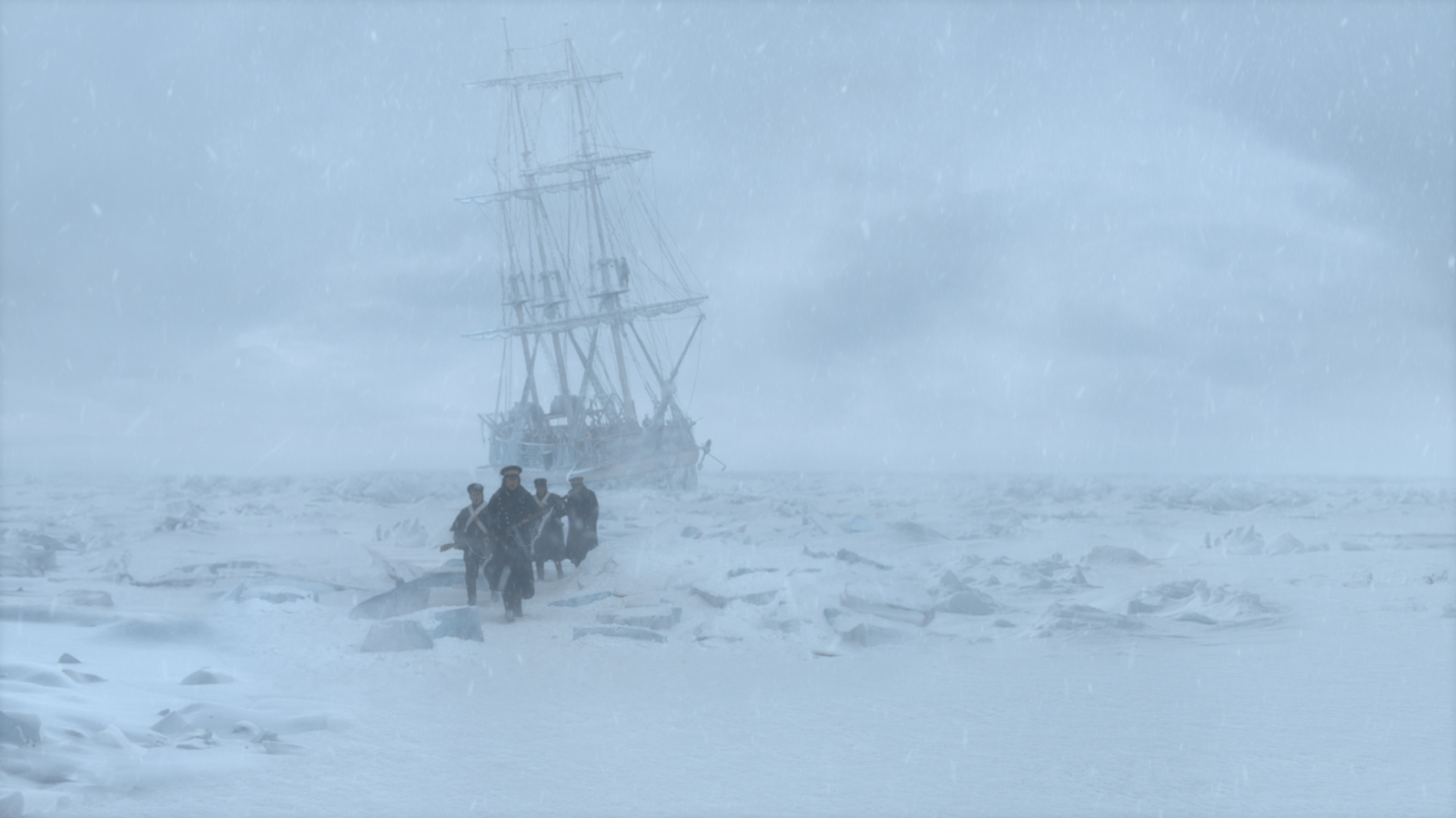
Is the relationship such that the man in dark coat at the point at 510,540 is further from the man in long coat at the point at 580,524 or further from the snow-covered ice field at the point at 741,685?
the man in long coat at the point at 580,524

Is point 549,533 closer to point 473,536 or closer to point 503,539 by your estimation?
point 473,536

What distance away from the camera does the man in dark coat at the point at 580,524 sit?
1375 cm

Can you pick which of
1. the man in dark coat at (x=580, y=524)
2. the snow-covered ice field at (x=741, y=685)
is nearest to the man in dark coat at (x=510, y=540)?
the snow-covered ice field at (x=741, y=685)

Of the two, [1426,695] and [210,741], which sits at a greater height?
[210,741]

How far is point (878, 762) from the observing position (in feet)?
17.5

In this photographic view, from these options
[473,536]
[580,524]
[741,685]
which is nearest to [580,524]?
[580,524]

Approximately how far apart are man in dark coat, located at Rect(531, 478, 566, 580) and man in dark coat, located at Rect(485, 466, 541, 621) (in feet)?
5.26

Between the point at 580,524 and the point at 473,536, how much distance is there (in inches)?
Answer: 109

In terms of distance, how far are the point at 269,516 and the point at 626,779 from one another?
1049 inches

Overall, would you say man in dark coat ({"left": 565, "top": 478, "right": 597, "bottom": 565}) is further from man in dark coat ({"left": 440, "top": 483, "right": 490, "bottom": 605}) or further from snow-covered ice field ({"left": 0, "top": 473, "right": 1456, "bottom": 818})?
man in dark coat ({"left": 440, "top": 483, "right": 490, "bottom": 605})

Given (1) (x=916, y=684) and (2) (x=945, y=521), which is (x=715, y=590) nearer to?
(1) (x=916, y=684)

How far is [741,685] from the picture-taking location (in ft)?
25.2

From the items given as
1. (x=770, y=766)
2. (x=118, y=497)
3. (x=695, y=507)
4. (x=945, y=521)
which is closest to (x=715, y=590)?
(x=770, y=766)

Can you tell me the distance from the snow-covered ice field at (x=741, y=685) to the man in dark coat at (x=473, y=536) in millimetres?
501
